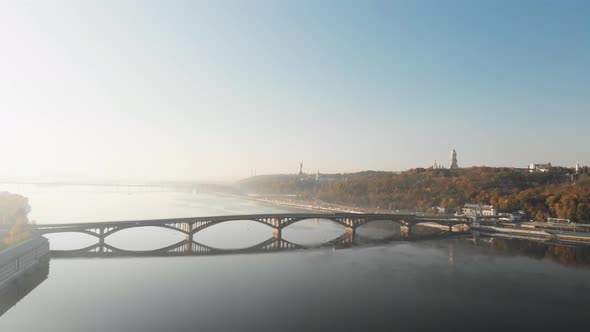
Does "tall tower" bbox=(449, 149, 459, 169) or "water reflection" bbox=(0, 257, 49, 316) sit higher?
"tall tower" bbox=(449, 149, 459, 169)

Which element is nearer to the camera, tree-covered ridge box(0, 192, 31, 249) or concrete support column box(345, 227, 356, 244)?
tree-covered ridge box(0, 192, 31, 249)

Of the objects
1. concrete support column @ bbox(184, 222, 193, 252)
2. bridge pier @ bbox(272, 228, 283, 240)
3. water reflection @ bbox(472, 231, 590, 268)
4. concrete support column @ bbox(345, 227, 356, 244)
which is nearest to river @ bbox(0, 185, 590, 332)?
water reflection @ bbox(472, 231, 590, 268)

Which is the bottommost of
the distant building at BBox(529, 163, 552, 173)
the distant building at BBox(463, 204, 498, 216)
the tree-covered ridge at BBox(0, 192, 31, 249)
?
the tree-covered ridge at BBox(0, 192, 31, 249)

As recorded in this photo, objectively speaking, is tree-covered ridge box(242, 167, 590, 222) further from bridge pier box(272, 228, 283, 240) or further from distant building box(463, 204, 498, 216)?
bridge pier box(272, 228, 283, 240)

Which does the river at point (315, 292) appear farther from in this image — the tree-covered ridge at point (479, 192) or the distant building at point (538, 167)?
the distant building at point (538, 167)

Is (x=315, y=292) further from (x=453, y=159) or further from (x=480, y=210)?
(x=453, y=159)

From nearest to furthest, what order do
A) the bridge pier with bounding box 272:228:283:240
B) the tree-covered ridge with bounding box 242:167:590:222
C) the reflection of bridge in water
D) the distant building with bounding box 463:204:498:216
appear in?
the reflection of bridge in water < the bridge pier with bounding box 272:228:283:240 < the tree-covered ridge with bounding box 242:167:590:222 < the distant building with bounding box 463:204:498:216

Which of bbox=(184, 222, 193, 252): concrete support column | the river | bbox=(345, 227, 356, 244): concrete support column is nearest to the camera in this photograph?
the river

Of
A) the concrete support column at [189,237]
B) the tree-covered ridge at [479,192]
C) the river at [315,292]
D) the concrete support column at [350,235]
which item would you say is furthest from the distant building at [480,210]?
the concrete support column at [189,237]

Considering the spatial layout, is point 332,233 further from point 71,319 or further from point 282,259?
point 71,319
